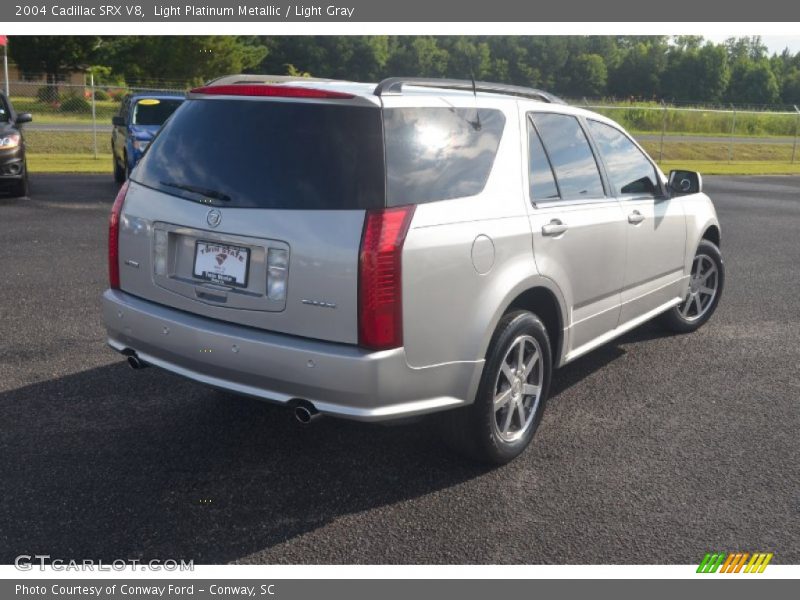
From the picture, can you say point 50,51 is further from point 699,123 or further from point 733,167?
point 733,167

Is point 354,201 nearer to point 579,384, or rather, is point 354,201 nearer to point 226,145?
point 226,145

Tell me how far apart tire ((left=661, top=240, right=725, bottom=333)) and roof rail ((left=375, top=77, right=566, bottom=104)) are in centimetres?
243

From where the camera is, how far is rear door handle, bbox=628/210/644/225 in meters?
5.54

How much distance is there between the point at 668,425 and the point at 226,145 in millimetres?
2947

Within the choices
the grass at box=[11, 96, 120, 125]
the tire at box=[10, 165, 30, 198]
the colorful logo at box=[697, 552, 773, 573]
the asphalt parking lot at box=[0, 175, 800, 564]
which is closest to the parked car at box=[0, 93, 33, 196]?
the tire at box=[10, 165, 30, 198]

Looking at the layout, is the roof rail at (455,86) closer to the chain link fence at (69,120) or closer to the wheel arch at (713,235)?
the wheel arch at (713,235)

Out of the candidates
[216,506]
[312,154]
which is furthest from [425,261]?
[216,506]

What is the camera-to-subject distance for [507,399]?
175 inches

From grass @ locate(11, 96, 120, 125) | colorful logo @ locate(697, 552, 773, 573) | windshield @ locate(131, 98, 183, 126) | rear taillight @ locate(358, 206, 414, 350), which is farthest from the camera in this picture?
grass @ locate(11, 96, 120, 125)

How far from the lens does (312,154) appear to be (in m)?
3.86

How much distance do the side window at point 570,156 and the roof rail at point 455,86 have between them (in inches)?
8.8

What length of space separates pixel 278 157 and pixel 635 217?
8.71 ft

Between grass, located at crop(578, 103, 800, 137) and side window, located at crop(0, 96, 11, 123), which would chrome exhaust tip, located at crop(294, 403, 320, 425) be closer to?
side window, located at crop(0, 96, 11, 123)

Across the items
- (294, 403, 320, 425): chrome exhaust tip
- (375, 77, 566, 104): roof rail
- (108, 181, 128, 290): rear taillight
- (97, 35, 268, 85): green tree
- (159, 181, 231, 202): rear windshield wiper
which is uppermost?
(97, 35, 268, 85): green tree
